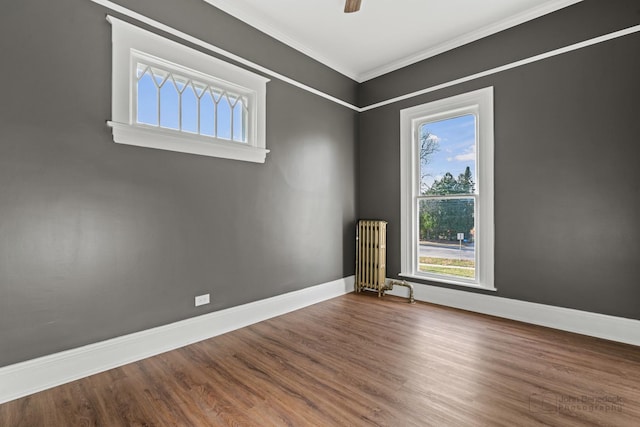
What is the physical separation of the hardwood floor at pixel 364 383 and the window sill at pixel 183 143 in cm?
177

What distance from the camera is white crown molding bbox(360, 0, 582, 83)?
303cm

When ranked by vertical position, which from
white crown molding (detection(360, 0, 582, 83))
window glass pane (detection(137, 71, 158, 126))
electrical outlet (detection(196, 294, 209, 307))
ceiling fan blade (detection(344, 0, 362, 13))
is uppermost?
white crown molding (detection(360, 0, 582, 83))

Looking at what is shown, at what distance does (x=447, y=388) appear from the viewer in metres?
1.99

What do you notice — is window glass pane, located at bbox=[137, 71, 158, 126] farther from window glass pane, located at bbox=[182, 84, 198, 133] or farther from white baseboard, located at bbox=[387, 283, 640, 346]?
white baseboard, located at bbox=[387, 283, 640, 346]

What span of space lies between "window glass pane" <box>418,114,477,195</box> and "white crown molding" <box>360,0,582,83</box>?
0.88 m

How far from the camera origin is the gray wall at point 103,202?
1.95 meters

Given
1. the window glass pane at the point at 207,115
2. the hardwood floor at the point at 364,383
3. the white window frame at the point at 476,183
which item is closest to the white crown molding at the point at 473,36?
the white window frame at the point at 476,183

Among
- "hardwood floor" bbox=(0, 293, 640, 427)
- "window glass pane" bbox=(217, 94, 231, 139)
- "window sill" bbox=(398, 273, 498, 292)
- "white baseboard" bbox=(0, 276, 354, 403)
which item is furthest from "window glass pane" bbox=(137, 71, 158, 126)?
"window sill" bbox=(398, 273, 498, 292)

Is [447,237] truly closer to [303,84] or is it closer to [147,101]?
[303,84]

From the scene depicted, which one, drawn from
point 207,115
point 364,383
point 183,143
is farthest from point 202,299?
point 207,115

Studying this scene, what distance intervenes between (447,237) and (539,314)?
1.24 metres

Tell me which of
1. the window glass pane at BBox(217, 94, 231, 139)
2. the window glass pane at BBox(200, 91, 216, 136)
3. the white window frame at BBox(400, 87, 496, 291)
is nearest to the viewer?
the window glass pane at BBox(200, 91, 216, 136)

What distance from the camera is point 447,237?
3859mm

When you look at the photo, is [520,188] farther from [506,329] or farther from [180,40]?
[180,40]
